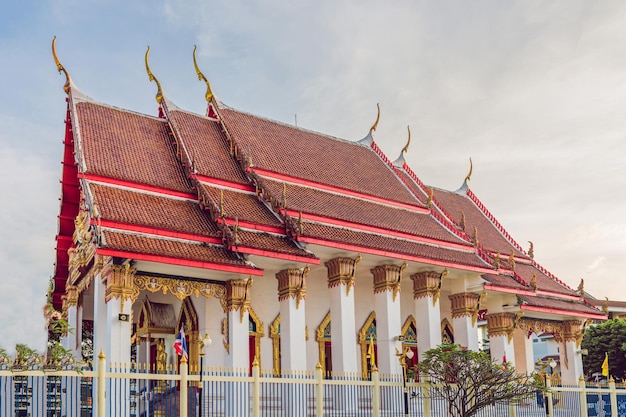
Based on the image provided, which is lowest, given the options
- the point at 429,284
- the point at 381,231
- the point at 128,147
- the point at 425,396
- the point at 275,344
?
the point at 425,396

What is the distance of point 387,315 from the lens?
19.4 m

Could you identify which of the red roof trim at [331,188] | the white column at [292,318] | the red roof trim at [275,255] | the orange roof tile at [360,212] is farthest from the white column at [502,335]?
the red roof trim at [275,255]

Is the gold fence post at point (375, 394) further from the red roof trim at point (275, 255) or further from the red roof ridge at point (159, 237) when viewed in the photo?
the red roof ridge at point (159, 237)

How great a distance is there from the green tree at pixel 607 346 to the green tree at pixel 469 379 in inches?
688

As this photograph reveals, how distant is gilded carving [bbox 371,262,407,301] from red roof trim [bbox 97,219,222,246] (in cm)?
490

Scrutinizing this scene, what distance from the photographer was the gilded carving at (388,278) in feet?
64.4

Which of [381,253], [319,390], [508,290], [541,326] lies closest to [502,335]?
[508,290]

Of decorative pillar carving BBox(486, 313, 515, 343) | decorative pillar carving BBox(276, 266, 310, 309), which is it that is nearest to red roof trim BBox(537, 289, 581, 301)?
decorative pillar carving BBox(486, 313, 515, 343)

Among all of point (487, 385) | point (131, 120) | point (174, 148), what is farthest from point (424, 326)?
point (131, 120)

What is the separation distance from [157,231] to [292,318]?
3.74 meters

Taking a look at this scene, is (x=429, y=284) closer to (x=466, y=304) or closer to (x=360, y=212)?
(x=466, y=304)

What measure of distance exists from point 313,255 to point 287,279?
873 mm

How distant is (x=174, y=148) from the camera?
20250 millimetres

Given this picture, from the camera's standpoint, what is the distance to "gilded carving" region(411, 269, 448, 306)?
20516 mm
